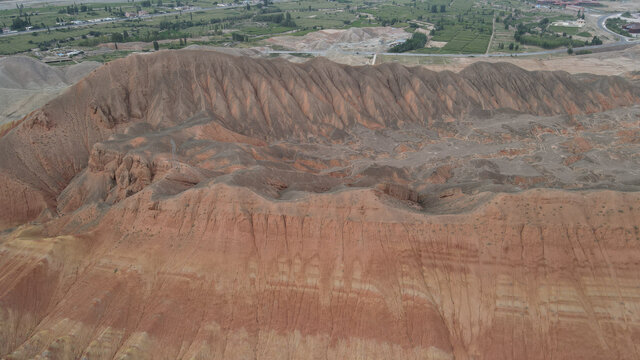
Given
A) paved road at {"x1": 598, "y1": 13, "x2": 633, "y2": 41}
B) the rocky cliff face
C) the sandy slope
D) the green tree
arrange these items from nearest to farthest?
the rocky cliff face
the sandy slope
the green tree
paved road at {"x1": 598, "y1": 13, "x2": 633, "y2": 41}

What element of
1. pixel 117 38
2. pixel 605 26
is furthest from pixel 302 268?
pixel 605 26

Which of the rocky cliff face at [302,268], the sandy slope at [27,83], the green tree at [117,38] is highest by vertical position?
the green tree at [117,38]

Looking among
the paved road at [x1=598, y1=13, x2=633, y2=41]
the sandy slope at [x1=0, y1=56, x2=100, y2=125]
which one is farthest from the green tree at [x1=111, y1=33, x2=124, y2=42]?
the paved road at [x1=598, y1=13, x2=633, y2=41]

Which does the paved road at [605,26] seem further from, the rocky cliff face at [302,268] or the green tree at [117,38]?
the green tree at [117,38]

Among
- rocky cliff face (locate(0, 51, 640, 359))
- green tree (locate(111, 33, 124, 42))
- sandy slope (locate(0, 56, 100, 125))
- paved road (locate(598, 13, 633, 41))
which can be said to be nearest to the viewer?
rocky cliff face (locate(0, 51, 640, 359))

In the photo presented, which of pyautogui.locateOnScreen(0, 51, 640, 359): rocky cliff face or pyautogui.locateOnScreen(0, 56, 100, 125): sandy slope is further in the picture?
pyautogui.locateOnScreen(0, 56, 100, 125): sandy slope

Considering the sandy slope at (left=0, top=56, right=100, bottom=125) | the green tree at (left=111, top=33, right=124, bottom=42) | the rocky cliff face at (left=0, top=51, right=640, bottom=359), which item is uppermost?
the green tree at (left=111, top=33, right=124, bottom=42)

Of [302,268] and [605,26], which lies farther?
[605,26]

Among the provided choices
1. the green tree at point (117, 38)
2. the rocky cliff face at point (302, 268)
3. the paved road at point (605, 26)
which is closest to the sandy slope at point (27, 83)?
the rocky cliff face at point (302, 268)

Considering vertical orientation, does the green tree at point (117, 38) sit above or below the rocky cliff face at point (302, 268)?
above

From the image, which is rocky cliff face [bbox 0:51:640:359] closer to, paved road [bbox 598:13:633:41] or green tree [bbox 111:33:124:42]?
green tree [bbox 111:33:124:42]

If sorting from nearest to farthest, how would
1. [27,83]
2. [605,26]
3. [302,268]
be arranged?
[302,268], [27,83], [605,26]

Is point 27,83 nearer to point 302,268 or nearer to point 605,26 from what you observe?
point 302,268
